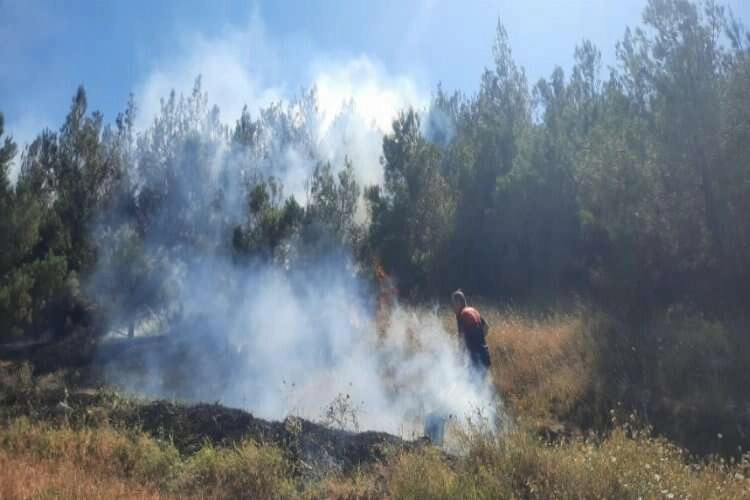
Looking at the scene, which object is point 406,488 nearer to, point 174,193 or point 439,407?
point 439,407

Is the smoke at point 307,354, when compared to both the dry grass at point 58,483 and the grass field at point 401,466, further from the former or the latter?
the dry grass at point 58,483

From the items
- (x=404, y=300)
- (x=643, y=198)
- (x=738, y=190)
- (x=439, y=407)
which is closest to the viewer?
(x=439, y=407)

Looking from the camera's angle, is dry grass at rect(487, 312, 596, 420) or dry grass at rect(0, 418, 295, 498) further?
dry grass at rect(487, 312, 596, 420)

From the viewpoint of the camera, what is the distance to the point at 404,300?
18.0 m

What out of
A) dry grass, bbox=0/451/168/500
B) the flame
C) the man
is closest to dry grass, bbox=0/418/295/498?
dry grass, bbox=0/451/168/500

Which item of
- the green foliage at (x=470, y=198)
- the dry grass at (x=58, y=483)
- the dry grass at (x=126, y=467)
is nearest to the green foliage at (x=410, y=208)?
the green foliage at (x=470, y=198)

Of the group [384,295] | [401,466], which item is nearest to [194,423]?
[401,466]

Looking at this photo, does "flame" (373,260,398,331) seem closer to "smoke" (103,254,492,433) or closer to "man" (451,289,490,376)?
"smoke" (103,254,492,433)

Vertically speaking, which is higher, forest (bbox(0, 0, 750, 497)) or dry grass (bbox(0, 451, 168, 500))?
forest (bbox(0, 0, 750, 497))

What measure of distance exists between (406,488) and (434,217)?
48.3ft

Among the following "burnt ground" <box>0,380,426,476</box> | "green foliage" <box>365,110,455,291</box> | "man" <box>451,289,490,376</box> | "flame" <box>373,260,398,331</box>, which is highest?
"green foliage" <box>365,110,455,291</box>

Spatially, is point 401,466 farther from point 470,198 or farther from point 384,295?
point 470,198

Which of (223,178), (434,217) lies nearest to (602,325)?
(434,217)

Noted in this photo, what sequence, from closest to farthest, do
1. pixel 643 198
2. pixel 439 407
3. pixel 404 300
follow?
1. pixel 439 407
2. pixel 643 198
3. pixel 404 300
